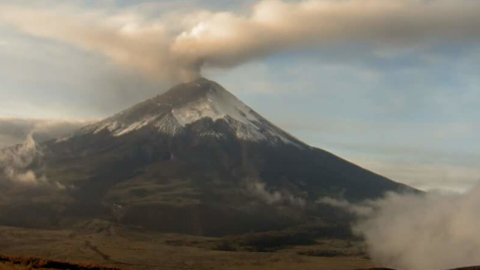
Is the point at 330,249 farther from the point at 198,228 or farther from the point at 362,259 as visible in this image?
the point at 198,228

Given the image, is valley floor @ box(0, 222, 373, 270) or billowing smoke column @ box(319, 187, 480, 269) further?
valley floor @ box(0, 222, 373, 270)

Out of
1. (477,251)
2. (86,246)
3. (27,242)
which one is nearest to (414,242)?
(477,251)

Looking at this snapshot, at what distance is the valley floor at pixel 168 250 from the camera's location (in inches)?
4749

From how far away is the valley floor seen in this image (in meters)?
121

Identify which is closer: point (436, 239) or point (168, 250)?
point (436, 239)

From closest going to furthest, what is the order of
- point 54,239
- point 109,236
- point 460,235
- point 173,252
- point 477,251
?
1. point 477,251
2. point 460,235
3. point 173,252
4. point 54,239
5. point 109,236

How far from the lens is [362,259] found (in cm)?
14012

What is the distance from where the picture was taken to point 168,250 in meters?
148

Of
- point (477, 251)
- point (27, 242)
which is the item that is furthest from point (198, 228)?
point (477, 251)

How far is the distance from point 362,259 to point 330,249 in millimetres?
24339

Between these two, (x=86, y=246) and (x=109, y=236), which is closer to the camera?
(x=86, y=246)

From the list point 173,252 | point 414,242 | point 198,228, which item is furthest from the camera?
point 198,228

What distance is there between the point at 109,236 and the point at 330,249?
56.9 m

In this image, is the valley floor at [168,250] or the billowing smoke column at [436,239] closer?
the billowing smoke column at [436,239]
